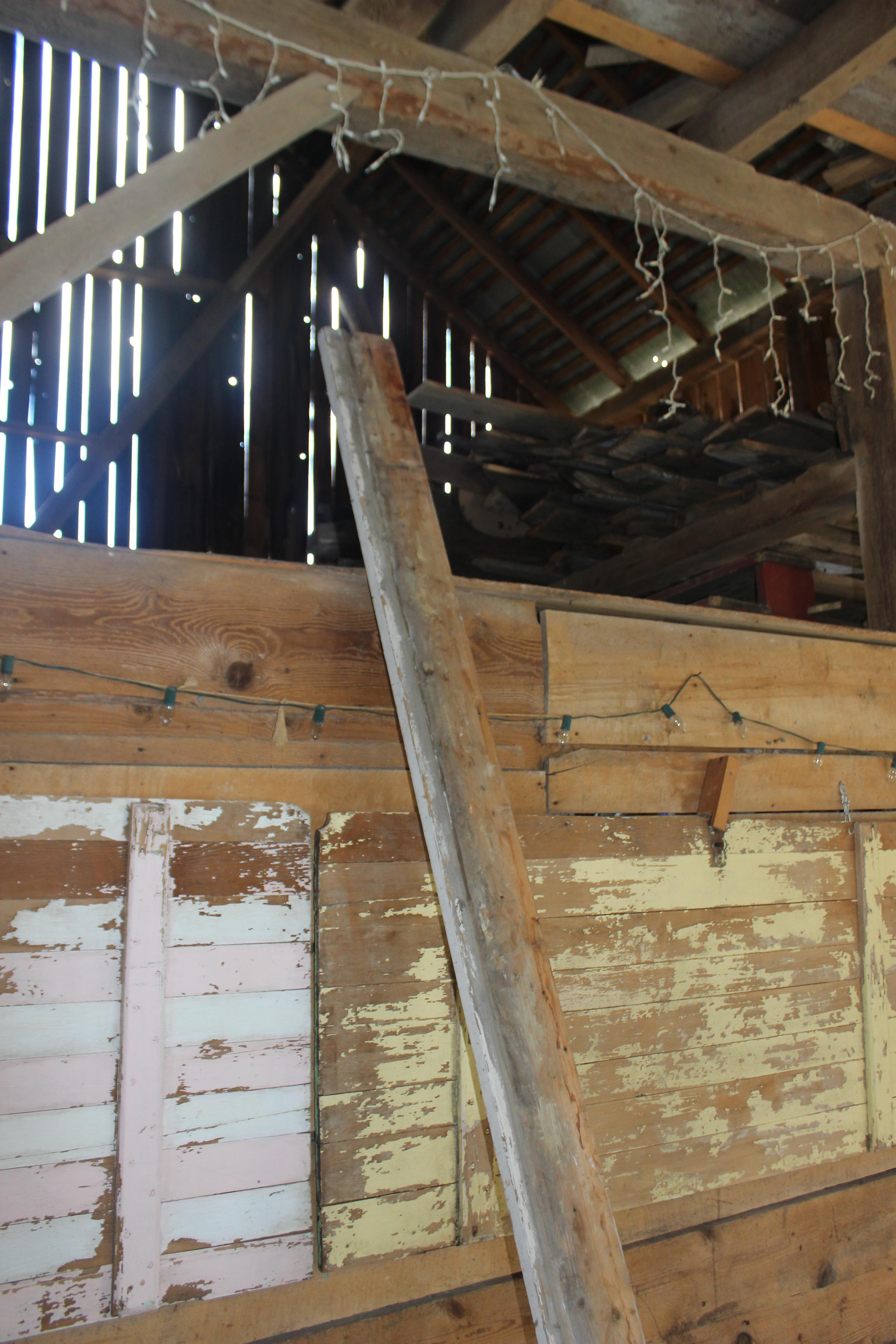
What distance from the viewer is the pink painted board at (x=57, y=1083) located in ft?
6.27

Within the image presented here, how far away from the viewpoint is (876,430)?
150 inches

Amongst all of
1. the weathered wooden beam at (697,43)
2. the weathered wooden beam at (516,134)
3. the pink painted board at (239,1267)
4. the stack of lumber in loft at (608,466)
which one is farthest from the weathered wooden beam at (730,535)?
the pink painted board at (239,1267)

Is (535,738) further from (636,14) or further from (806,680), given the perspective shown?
(636,14)

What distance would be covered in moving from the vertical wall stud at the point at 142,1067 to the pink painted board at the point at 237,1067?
0.04 m

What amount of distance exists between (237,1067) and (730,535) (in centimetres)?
403

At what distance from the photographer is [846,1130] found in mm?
2891

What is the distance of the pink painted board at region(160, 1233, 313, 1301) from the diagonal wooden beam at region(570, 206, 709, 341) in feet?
22.5

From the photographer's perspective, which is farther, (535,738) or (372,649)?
(535,738)

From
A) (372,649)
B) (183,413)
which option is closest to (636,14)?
(372,649)

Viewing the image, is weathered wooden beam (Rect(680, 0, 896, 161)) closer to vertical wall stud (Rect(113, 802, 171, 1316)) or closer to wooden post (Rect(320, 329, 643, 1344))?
wooden post (Rect(320, 329, 643, 1344))

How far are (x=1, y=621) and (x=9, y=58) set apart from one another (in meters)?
6.99

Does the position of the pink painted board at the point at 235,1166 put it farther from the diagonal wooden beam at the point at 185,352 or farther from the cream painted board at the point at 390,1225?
the diagonal wooden beam at the point at 185,352

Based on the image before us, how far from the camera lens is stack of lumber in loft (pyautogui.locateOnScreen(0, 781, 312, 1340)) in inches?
75.3

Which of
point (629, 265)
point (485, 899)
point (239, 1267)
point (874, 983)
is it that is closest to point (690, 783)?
point (874, 983)
